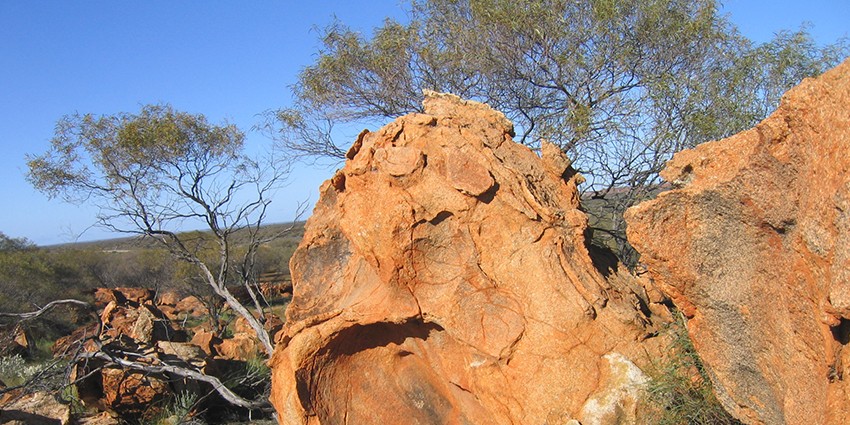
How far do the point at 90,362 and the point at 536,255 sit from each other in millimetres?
6381

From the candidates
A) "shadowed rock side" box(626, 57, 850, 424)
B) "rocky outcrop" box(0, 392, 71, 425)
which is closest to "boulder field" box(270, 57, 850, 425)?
"shadowed rock side" box(626, 57, 850, 424)

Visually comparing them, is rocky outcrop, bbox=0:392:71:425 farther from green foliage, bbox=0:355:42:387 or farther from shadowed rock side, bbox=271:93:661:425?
shadowed rock side, bbox=271:93:661:425

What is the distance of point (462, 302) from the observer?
4.30 m

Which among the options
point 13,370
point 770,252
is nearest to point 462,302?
point 770,252

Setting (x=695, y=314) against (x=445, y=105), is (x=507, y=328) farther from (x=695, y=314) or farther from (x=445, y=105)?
(x=445, y=105)

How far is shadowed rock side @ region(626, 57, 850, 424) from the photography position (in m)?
2.72

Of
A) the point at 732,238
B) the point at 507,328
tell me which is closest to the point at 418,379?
the point at 507,328

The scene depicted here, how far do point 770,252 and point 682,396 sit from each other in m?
1.22

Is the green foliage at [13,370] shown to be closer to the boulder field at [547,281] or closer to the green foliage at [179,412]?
the green foliage at [179,412]

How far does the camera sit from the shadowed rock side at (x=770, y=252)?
2.72 metres

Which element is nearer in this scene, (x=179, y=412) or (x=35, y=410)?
(x=35, y=410)

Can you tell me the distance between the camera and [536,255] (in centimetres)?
414

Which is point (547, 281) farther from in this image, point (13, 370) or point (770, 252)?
point (13, 370)

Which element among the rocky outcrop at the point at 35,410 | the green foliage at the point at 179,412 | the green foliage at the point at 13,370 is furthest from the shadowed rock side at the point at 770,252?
the green foliage at the point at 13,370
